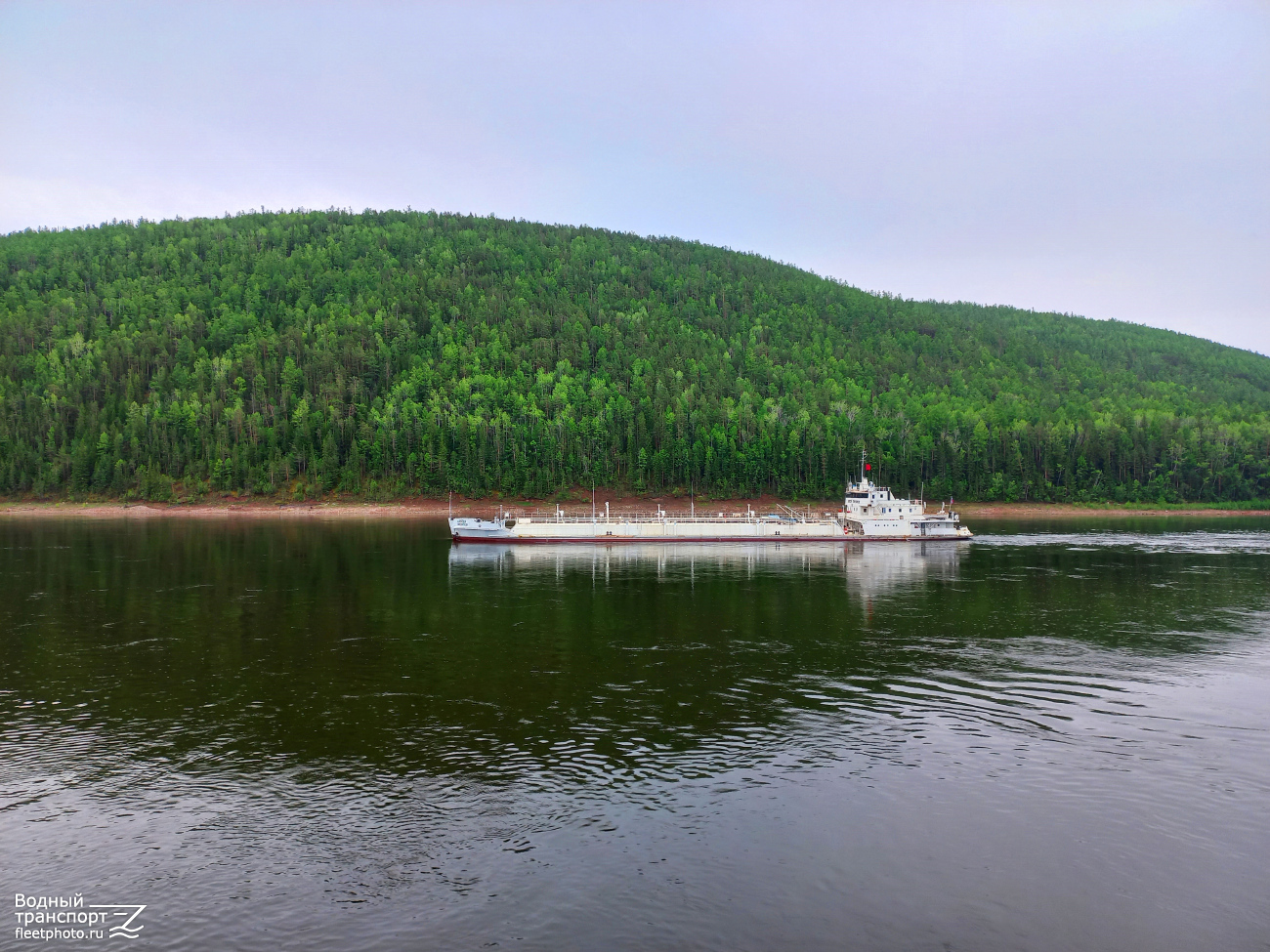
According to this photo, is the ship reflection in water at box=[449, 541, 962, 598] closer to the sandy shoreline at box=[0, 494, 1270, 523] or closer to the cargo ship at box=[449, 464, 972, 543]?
the cargo ship at box=[449, 464, 972, 543]

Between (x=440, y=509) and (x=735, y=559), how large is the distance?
105 m

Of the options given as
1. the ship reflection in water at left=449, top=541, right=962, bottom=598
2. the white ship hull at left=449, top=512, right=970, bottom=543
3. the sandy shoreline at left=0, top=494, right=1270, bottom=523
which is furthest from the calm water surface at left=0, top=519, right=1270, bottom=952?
the sandy shoreline at left=0, top=494, right=1270, bottom=523

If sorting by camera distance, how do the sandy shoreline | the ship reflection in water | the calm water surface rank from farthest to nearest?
the sandy shoreline < the ship reflection in water < the calm water surface

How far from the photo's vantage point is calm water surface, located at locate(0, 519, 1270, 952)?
19.8 meters

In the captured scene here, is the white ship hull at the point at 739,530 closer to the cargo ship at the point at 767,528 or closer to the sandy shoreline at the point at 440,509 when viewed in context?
the cargo ship at the point at 767,528

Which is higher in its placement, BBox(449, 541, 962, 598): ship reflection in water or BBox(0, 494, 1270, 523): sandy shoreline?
BBox(0, 494, 1270, 523): sandy shoreline

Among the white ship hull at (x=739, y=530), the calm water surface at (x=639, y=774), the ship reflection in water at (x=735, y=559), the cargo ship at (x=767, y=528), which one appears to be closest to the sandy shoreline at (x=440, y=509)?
the cargo ship at (x=767, y=528)

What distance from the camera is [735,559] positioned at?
9956 centimetres

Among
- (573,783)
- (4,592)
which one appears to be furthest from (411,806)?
(4,592)

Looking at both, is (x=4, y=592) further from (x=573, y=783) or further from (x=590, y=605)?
(x=573, y=783)

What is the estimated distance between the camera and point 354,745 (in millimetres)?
29859

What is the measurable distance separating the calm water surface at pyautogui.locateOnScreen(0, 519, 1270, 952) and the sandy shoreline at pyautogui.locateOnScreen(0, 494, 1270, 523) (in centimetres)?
12382

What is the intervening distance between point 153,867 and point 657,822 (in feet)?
43.8

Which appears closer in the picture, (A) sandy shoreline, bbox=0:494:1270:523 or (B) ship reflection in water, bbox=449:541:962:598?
(B) ship reflection in water, bbox=449:541:962:598
